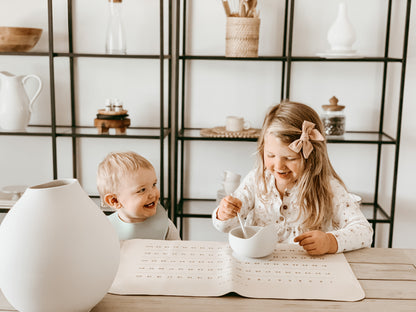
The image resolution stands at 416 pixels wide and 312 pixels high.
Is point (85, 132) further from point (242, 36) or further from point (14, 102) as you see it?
point (242, 36)

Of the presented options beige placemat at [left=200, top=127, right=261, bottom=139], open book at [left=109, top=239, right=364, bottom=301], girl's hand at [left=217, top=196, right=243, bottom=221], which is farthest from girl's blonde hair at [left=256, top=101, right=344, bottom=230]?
beige placemat at [left=200, top=127, right=261, bottom=139]

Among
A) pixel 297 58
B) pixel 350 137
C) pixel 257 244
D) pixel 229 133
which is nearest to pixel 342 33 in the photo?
pixel 297 58

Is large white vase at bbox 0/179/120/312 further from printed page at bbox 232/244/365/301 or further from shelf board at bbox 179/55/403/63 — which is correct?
shelf board at bbox 179/55/403/63

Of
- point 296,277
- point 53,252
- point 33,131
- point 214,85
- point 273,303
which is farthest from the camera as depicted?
point 214,85

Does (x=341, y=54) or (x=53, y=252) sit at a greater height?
(x=341, y=54)

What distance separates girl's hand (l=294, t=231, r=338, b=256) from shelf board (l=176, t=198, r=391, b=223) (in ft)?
4.09

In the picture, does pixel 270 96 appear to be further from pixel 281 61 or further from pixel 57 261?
pixel 57 261

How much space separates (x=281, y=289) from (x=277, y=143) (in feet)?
2.18

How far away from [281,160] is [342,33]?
972mm

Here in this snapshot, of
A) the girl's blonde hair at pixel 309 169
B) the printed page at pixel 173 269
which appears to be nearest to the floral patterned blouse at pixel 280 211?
the girl's blonde hair at pixel 309 169

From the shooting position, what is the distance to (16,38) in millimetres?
2346

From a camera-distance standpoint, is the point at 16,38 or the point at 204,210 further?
the point at 204,210

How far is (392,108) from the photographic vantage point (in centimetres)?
258

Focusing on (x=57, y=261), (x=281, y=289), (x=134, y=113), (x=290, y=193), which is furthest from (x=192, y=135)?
(x=57, y=261)
